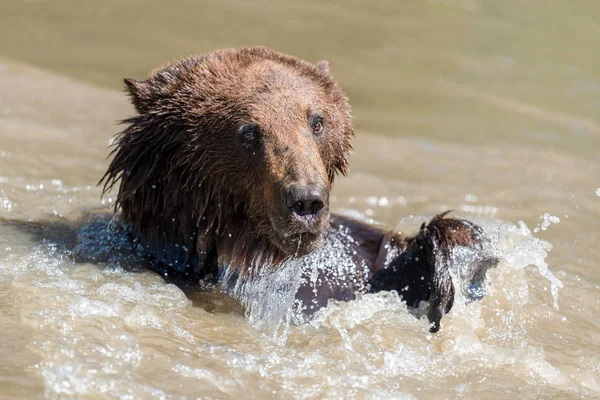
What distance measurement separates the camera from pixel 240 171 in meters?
4.54

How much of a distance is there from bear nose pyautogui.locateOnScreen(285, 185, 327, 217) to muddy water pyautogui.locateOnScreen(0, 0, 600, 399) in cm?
65

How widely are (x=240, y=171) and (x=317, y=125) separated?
1.59ft

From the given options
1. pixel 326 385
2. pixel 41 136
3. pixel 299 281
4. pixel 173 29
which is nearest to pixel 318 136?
pixel 299 281

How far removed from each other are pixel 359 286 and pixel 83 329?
182 cm

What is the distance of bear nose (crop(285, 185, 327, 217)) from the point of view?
4.03 meters

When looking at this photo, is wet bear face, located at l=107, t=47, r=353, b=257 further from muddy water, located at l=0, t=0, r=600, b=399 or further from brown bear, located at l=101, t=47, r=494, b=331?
muddy water, located at l=0, t=0, r=600, b=399

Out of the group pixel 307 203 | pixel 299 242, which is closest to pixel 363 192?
pixel 299 242

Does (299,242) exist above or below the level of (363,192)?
below

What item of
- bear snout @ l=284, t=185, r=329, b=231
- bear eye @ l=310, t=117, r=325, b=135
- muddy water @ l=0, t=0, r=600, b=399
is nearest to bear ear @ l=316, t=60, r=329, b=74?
bear eye @ l=310, t=117, r=325, b=135

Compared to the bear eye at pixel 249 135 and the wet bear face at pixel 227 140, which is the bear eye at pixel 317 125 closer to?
the wet bear face at pixel 227 140

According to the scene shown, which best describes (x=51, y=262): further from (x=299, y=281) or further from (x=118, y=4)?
(x=118, y=4)

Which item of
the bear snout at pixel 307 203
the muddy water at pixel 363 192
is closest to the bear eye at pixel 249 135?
the bear snout at pixel 307 203

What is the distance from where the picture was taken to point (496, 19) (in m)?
11.7

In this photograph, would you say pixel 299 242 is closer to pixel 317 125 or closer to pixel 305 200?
pixel 305 200
